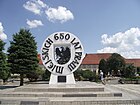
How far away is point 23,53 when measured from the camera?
21453mm

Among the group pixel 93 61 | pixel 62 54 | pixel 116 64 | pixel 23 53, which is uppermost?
pixel 93 61

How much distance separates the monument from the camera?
1795cm

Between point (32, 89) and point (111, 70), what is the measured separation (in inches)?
1956

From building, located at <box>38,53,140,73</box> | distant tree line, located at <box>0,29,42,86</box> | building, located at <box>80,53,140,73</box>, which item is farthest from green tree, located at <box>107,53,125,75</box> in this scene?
distant tree line, located at <box>0,29,42,86</box>

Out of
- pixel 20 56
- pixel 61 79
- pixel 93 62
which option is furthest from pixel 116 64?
pixel 61 79

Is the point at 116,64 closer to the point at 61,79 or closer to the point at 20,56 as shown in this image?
the point at 20,56

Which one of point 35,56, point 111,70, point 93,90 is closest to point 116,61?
point 111,70

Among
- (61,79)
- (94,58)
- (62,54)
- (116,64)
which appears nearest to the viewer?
(61,79)

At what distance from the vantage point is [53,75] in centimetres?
1794

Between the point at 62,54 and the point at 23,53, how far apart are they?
4.93 m

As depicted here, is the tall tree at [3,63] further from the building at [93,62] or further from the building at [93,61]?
the building at [93,61]

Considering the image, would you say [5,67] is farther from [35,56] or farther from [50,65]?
[50,65]

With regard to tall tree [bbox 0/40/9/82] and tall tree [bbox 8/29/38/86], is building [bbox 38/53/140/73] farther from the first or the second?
tall tree [bbox 0/40/9/82]

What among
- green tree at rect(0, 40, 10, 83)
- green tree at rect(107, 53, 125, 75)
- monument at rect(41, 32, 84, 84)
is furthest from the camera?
green tree at rect(107, 53, 125, 75)
